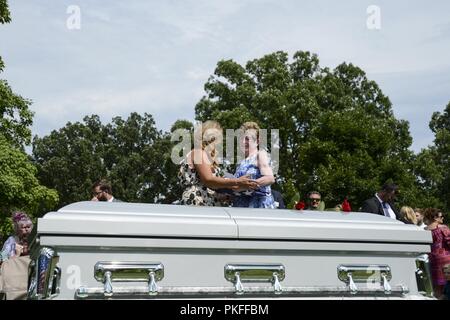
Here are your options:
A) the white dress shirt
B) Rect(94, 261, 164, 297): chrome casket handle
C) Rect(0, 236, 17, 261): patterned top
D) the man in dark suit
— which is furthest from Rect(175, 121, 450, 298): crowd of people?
the white dress shirt

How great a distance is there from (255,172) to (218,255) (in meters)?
1.67

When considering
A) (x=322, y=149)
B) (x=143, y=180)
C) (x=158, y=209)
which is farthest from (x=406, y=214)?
(x=143, y=180)

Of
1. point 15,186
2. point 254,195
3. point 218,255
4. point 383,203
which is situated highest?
point 15,186

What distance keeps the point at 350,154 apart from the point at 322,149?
1871 mm

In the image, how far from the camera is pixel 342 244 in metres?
3.55

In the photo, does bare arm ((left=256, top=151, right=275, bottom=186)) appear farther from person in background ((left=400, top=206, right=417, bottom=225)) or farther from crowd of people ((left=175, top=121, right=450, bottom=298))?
person in background ((left=400, top=206, right=417, bottom=225))

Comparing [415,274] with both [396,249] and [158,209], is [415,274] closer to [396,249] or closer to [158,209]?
[396,249]

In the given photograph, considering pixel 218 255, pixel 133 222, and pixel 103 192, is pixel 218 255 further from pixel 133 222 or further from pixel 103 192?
pixel 103 192

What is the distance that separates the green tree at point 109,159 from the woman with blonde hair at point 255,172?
169 feet

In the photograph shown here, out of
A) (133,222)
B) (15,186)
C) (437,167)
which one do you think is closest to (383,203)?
(133,222)

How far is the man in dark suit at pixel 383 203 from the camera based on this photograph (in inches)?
379

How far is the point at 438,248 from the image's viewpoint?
8.64 m

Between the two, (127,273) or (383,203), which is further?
(383,203)

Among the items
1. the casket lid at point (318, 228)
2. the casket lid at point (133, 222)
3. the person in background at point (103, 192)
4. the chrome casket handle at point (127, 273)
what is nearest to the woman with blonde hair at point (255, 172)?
the casket lid at point (318, 228)
